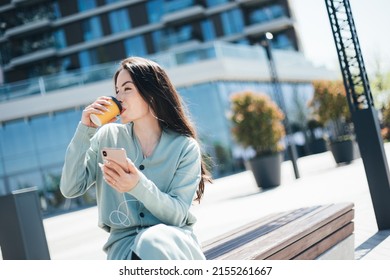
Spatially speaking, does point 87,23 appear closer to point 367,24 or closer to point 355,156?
point 355,156

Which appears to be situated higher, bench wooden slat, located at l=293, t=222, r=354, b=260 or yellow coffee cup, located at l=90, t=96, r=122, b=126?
yellow coffee cup, located at l=90, t=96, r=122, b=126

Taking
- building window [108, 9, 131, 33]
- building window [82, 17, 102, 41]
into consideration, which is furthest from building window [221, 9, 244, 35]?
building window [82, 17, 102, 41]

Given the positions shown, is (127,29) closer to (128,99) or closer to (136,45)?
(136,45)

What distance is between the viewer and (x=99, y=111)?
1.85 m

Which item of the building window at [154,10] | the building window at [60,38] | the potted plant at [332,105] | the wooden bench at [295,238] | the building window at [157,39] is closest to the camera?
the wooden bench at [295,238]

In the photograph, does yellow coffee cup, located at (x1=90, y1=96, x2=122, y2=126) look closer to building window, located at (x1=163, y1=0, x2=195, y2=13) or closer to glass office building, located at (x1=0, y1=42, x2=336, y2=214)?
glass office building, located at (x1=0, y1=42, x2=336, y2=214)

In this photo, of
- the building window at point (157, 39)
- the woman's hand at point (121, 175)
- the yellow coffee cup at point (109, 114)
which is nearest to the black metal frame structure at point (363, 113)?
the yellow coffee cup at point (109, 114)

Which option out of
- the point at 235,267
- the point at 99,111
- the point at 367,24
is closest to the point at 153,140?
the point at 99,111

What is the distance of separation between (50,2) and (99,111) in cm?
2541

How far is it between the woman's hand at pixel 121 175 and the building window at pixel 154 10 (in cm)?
2500

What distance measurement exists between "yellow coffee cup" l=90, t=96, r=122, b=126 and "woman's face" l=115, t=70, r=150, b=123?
0.05 metres

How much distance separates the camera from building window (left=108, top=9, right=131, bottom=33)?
84.4 feet

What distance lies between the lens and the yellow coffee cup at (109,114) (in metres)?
1.85

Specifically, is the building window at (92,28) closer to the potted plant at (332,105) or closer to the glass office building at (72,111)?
the glass office building at (72,111)
